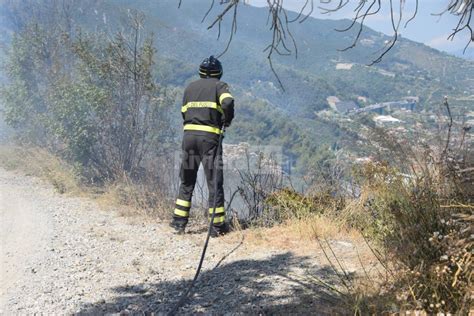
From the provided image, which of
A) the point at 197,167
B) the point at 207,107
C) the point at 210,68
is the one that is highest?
the point at 210,68

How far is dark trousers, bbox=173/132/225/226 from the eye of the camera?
217 inches

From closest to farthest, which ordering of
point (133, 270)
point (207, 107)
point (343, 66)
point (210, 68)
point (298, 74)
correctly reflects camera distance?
point (133, 270)
point (207, 107)
point (210, 68)
point (298, 74)
point (343, 66)

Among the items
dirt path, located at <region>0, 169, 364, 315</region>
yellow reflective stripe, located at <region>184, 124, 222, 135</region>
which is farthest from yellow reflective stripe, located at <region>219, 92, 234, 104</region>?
dirt path, located at <region>0, 169, 364, 315</region>

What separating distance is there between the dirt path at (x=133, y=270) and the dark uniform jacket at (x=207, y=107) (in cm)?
129

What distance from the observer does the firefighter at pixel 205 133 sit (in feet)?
18.0

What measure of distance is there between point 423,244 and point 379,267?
799 millimetres

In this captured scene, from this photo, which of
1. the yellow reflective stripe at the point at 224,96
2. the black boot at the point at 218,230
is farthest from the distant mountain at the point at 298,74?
the black boot at the point at 218,230

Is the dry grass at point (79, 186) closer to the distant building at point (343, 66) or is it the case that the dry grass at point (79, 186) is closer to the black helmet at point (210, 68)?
the black helmet at point (210, 68)

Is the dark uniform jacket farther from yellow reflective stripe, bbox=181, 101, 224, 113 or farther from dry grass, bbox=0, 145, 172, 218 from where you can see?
dry grass, bbox=0, 145, 172, 218

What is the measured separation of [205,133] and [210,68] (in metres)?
0.77

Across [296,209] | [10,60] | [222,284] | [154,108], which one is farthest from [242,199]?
[10,60]

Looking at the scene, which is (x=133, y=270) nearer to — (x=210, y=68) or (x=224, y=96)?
(x=224, y=96)

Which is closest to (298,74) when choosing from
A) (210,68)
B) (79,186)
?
(79,186)

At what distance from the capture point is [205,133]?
5.51 meters
